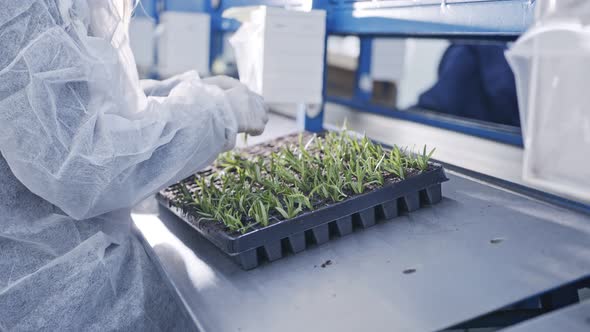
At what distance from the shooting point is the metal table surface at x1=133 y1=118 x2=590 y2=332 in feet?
2.40

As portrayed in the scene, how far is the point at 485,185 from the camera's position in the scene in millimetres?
1188

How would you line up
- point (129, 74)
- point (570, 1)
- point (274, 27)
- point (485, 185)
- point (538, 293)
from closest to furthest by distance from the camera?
point (570, 1) < point (538, 293) < point (129, 74) < point (485, 185) < point (274, 27)

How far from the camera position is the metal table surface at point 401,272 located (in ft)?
2.40

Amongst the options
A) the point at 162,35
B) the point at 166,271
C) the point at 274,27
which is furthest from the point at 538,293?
the point at 162,35

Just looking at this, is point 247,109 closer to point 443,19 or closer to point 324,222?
point 324,222

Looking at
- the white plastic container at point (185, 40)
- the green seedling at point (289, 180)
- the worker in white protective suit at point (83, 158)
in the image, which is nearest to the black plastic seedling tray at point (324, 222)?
the green seedling at point (289, 180)

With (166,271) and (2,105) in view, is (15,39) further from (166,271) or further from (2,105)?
(166,271)

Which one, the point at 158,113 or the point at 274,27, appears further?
the point at 274,27

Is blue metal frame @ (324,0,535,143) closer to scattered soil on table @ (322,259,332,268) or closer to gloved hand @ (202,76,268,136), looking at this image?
gloved hand @ (202,76,268,136)

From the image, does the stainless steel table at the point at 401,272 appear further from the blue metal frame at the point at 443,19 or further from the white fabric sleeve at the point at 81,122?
the blue metal frame at the point at 443,19

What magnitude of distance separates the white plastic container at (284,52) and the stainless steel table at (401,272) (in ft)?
1.87

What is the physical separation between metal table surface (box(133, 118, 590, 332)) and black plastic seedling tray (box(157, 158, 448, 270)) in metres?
0.02

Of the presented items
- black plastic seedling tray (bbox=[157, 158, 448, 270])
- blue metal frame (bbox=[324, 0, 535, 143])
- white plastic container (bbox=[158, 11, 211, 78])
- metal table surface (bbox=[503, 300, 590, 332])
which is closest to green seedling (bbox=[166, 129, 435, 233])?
black plastic seedling tray (bbox=[157, 158, 448, 270])

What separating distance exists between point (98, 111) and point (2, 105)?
0.14 metres
